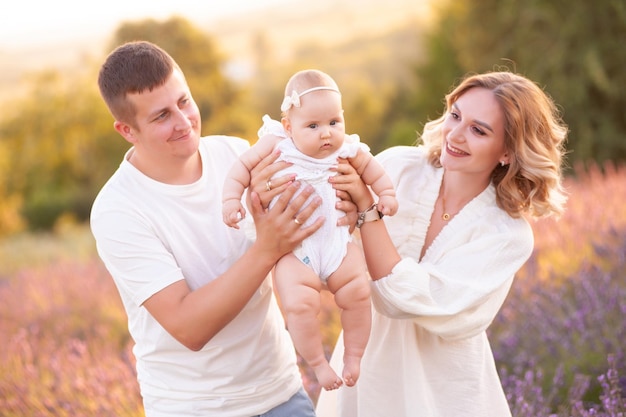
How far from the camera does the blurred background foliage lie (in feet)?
33.6

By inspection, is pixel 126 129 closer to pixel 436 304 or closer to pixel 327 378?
pixel 327 378

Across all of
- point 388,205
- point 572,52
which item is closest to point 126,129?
point 388,205

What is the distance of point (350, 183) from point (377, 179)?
12cm

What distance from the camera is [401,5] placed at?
3853 cm

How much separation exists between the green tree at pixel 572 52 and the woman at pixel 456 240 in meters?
7.34

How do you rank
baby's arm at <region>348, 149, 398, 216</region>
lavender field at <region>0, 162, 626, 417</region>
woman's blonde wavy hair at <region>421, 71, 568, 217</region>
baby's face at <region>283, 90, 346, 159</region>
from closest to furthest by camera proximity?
baby's face at <region>283, 90, 346, 159</region> < baby's arm at <region>348, 149, 398, 216</region> < woman's blonde wavy hair at <region>421, 71, 568, 217</region> < lavender field at <region>0, 162, 626, 417</region>

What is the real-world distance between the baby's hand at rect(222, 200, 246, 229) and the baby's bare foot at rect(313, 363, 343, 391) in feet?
1.76

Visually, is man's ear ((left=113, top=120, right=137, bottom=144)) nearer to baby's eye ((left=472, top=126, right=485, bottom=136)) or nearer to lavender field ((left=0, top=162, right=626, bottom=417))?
baby's eye ((left=472, top=126, right=485, bottom=136))

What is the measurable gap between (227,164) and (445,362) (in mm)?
1074

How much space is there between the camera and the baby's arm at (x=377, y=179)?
7.93ft

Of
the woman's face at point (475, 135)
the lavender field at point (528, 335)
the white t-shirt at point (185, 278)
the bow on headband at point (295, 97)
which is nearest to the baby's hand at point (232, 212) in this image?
the white t-shirt at point (185, 278)

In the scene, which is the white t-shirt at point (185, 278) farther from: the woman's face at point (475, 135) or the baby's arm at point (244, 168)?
the woman's face at point (475, 135)

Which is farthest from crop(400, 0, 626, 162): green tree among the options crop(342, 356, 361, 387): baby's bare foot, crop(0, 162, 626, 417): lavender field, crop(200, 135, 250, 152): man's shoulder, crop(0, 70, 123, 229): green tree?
crop(0, 70, 123, 229): green tree

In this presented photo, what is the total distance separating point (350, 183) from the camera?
2424 mm
